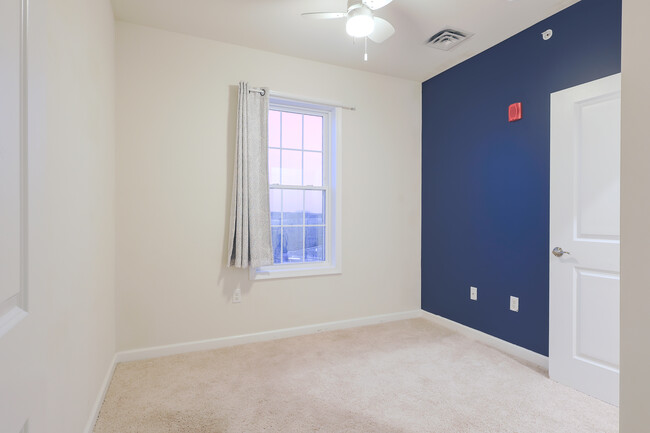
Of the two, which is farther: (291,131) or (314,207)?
(314,207)

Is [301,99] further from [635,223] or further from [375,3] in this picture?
[635,223]

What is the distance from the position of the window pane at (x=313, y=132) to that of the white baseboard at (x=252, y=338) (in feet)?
6.01

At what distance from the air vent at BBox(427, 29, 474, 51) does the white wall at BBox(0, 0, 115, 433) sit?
2.50 m

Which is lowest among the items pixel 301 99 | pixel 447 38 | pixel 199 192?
pixel 199 192

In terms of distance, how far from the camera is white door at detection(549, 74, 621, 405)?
222cm

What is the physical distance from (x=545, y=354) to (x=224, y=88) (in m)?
3.44

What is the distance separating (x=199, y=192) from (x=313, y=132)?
1.34 meters

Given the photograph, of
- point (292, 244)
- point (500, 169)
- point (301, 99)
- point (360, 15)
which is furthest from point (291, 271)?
point (360, 15)

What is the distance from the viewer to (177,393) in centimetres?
227

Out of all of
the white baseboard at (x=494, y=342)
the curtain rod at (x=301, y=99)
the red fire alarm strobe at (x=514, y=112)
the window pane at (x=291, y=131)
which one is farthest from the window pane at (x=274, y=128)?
the white baseboard at (x=494, y=342)

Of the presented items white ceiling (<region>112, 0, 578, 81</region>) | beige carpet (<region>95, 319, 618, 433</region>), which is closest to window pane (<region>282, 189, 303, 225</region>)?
beige carpet (<region>95, 319, 618, 433</region>)

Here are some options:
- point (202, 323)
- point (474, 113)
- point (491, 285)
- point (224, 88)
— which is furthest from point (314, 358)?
point (474, 113)

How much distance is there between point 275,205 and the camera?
3.44m

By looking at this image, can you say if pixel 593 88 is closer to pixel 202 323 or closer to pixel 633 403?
pixel 633 403
